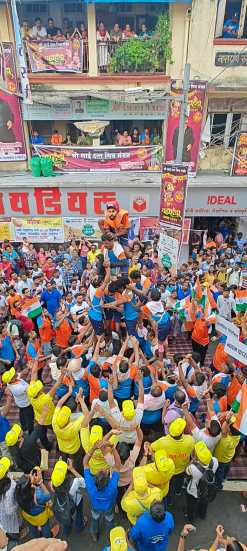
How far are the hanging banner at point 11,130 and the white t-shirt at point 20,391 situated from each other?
10.9m

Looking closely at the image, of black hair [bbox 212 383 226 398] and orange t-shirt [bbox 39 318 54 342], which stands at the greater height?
black hair [bbox 212 383 226 398]

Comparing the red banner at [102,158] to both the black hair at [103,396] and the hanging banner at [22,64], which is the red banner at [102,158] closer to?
the hanging banner at [22,64]

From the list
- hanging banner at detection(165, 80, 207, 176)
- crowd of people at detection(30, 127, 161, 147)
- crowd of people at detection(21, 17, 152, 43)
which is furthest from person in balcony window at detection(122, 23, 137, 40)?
crowd of people at detection(30, 127, 161, 147)

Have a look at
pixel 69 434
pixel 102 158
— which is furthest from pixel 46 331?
pixel 102 158

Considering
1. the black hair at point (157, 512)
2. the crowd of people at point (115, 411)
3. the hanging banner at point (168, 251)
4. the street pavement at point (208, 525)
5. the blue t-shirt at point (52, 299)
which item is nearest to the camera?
the black hair at point (157, 512)

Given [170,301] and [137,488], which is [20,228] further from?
[137,488]

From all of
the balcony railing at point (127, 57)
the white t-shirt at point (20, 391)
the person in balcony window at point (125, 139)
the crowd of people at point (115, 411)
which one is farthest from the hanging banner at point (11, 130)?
the white t-shirt at point (20, 391)

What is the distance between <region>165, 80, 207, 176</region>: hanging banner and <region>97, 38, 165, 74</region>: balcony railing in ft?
3.72

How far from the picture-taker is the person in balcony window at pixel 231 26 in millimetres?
12648

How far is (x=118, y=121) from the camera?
14.5 m

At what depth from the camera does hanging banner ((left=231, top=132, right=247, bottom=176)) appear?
41.1 ft

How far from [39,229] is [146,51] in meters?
7.20

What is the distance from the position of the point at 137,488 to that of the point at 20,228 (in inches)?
399

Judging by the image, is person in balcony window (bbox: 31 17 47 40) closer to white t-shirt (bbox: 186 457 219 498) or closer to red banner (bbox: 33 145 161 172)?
red banner (bbox: 33 145 161 172)
